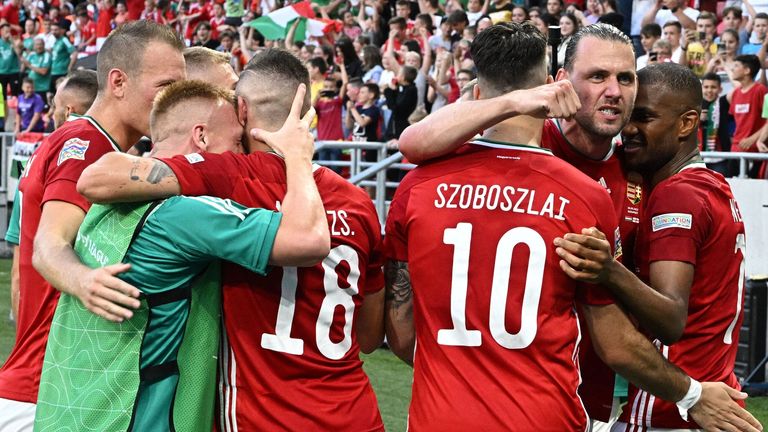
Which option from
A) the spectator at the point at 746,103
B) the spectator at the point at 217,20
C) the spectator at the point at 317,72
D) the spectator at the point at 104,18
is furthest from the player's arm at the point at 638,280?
the spectator at the point at 104,18

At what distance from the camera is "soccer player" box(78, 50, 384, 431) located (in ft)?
11.4

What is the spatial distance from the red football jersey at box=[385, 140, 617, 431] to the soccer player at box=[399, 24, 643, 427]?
0.85ft

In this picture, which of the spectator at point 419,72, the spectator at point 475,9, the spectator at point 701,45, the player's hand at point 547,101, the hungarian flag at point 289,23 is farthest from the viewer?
the hungarian flag at point 289,23

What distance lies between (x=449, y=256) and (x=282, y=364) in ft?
2.15

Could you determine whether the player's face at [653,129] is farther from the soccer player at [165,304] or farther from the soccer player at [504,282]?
the soccer player at [165,304]

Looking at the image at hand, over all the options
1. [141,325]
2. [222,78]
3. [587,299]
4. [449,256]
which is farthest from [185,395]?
[222,78]

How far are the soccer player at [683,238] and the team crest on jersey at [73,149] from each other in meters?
1.99

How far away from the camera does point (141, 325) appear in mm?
3344

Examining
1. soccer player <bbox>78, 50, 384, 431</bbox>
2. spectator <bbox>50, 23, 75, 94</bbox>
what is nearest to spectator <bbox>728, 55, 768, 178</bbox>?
soccer player <bbox>78, 50, 384, 431</bbox>

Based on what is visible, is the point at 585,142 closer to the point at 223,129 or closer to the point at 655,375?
the point at 655,375

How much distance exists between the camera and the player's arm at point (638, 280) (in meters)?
3.18

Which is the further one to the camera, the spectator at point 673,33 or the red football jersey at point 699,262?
the spectator at point 673,33

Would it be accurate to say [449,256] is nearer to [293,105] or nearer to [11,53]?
[293,105]

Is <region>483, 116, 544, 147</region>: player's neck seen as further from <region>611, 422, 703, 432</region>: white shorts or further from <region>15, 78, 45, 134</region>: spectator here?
<region>15, 78, 45, 134</region>: spectator
